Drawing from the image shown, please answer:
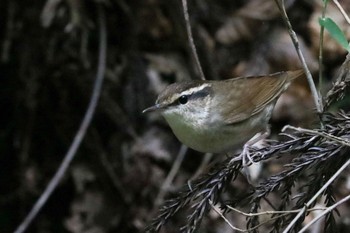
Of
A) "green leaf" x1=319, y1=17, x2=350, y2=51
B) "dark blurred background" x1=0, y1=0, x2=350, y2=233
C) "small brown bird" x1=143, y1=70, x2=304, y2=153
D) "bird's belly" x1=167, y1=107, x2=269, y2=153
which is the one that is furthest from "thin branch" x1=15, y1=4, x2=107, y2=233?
"green leaf" x1=319, y1=17, x2=350, y2=51

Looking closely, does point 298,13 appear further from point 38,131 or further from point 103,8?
point 38,131

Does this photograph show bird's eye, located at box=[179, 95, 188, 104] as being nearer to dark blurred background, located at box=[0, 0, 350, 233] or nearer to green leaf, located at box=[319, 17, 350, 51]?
green leaf, located at box=[319, 17, 350, 51]

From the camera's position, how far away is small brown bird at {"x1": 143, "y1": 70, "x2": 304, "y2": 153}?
306 centimetres

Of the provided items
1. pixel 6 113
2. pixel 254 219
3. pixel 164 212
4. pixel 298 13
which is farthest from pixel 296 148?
pixel 298 13

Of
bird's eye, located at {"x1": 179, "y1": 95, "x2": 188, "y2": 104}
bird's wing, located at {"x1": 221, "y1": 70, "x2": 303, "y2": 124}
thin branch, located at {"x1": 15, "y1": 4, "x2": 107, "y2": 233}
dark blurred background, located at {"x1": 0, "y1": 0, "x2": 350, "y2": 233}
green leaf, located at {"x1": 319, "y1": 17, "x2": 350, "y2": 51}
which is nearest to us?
green leaf, located at {"x1": 319, "y1": 17, "x2": 350, "y2": 51}

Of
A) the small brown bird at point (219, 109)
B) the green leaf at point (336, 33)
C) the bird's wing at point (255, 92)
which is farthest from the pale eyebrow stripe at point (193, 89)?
the green leaf at point (336, 33)

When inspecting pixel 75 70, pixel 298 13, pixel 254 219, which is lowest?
pixel 298 13

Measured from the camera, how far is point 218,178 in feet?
7.87

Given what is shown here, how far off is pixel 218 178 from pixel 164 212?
0.73 ft

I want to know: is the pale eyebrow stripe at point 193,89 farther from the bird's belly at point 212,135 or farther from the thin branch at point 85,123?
the thin branch at point 85,123

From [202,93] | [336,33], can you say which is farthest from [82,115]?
[336,33]

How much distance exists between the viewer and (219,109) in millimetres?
3262

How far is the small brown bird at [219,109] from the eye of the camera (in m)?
3.06

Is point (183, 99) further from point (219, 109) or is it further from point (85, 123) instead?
point (85, 123)
